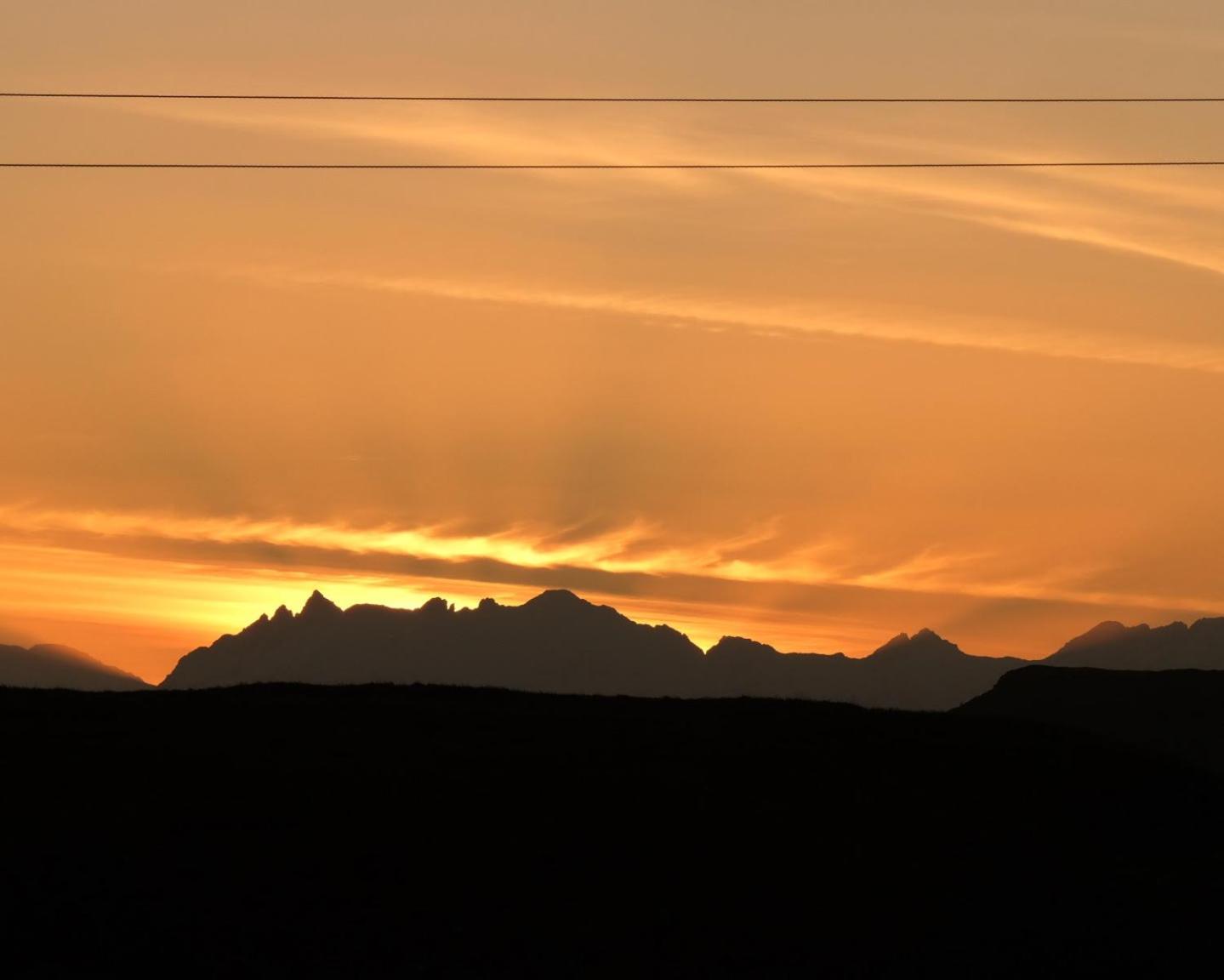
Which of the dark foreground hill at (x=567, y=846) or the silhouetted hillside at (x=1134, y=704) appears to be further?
the silhouetted hillside at (x=1134, y=704)

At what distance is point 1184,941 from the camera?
174ft

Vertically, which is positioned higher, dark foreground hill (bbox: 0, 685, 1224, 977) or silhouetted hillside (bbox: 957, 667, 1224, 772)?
silhouetted hillside (bbox: 957, 667, 1224, 772)

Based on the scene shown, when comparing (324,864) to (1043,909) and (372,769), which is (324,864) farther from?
(1043,909)

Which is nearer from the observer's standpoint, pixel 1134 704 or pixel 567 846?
pixel 567 846

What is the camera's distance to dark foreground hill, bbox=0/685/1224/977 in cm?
4747

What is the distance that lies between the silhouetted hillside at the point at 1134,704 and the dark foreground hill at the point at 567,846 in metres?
80.1

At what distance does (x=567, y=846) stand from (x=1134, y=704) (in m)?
127

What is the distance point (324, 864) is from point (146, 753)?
1060cm

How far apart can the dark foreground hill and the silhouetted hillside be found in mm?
80141

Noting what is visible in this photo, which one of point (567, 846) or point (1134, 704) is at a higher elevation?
point (1134, 704)

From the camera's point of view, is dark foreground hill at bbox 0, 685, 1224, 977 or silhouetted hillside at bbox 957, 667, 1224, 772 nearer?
dark foreground hill at bbox 0, 685, 1224, 977

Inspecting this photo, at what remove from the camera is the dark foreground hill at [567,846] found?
47.5 meters

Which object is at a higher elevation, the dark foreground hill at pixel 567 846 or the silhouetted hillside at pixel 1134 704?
the silhouetted hillside at pixel 1134 704

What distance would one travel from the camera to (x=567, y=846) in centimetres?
5416
